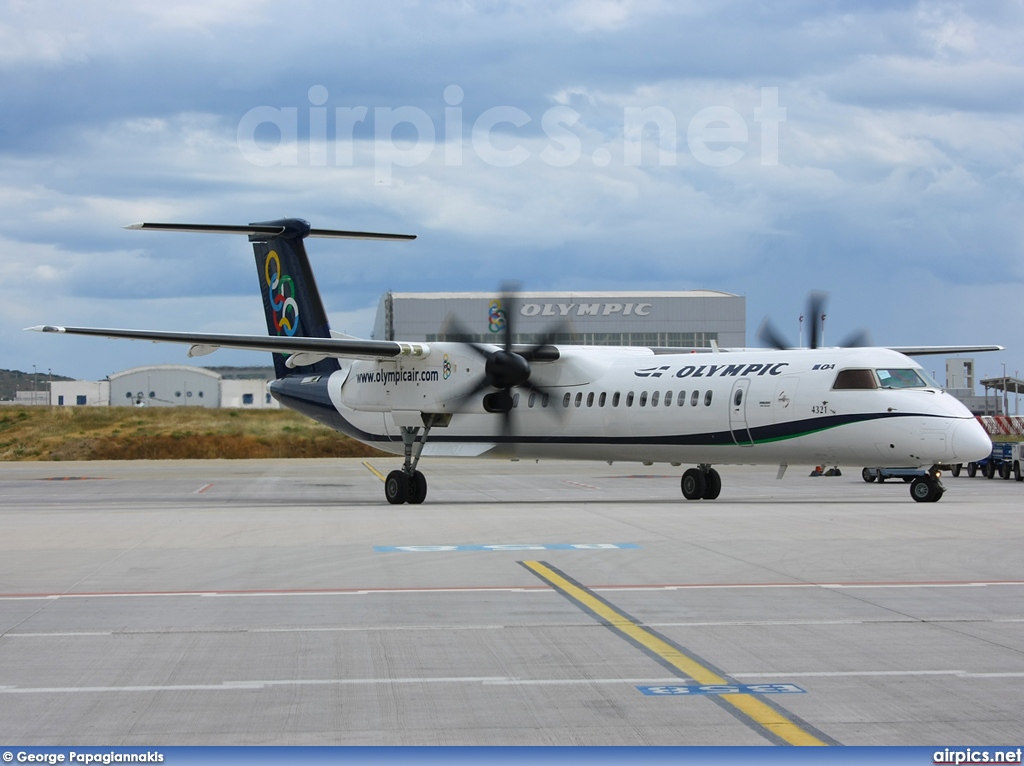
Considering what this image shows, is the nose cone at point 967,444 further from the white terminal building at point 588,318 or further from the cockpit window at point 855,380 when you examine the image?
the white terminal building at point 588,318

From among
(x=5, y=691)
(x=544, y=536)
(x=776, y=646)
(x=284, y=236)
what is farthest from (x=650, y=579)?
(x=284, y=236)

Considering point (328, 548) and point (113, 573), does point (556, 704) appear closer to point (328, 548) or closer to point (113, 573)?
point (113, 573)

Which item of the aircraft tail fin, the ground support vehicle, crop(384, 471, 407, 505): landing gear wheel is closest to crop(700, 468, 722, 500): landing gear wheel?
crop(384, 471, 407, 505): landing gear wheel

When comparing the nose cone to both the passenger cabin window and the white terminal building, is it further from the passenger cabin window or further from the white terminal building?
the white terminal building

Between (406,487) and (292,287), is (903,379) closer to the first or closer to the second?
(406,487)

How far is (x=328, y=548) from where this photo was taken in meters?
15.9

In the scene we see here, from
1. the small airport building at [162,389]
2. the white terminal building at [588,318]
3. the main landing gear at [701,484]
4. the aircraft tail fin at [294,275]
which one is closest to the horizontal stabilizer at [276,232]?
the aircraft tail fin at [294,275]

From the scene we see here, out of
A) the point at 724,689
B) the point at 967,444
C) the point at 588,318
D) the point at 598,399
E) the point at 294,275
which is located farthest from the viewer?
the point at 588,318

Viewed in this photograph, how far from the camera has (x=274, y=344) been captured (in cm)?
2480

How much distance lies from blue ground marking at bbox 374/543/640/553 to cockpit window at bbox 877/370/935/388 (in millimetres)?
9242

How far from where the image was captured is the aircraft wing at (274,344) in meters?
24.0

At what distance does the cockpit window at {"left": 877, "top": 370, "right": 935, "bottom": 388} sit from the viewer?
22797mm

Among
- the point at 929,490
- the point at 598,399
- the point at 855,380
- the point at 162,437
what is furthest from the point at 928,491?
the point at 162,437

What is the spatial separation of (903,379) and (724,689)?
669 inches
